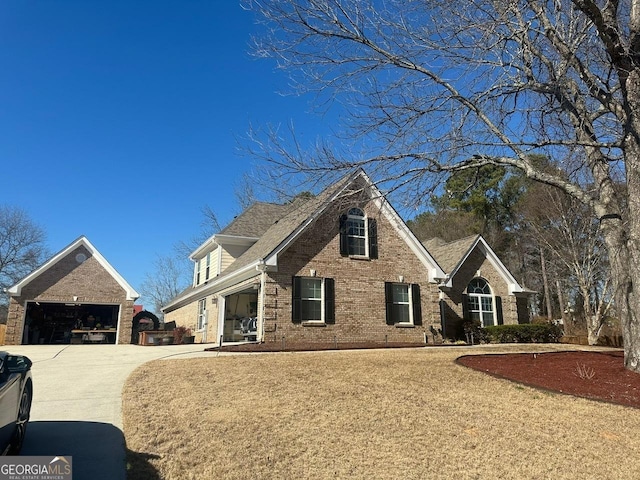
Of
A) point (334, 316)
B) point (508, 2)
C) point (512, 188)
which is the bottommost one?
point (334, 316)

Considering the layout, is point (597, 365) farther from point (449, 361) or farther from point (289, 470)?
point (289, 470)

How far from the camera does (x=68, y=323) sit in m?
25.5

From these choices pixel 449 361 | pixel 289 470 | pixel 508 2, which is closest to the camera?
pixel 289 470

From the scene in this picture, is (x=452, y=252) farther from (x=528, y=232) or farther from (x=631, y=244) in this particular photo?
(x=631, y=244)

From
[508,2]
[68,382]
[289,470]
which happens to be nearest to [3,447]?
[289,470]

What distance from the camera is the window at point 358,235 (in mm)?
17359

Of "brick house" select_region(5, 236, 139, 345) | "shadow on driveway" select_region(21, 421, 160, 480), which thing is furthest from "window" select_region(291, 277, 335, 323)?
"brick house" select_region(5, 236, 139, 345)

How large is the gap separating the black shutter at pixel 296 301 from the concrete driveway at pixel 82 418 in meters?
6.20

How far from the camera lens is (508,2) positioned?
28.1 feet

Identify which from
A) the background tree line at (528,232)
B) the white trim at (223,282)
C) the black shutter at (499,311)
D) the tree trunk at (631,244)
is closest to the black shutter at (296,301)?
the white trim at (223,282)

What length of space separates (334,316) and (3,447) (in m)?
13.1

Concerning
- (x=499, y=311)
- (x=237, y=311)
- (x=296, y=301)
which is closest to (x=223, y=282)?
(x=237, y=311)

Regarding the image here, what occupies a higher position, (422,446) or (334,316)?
(334,316)

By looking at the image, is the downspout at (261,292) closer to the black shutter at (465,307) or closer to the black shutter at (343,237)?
the black shutter at (343,237)
